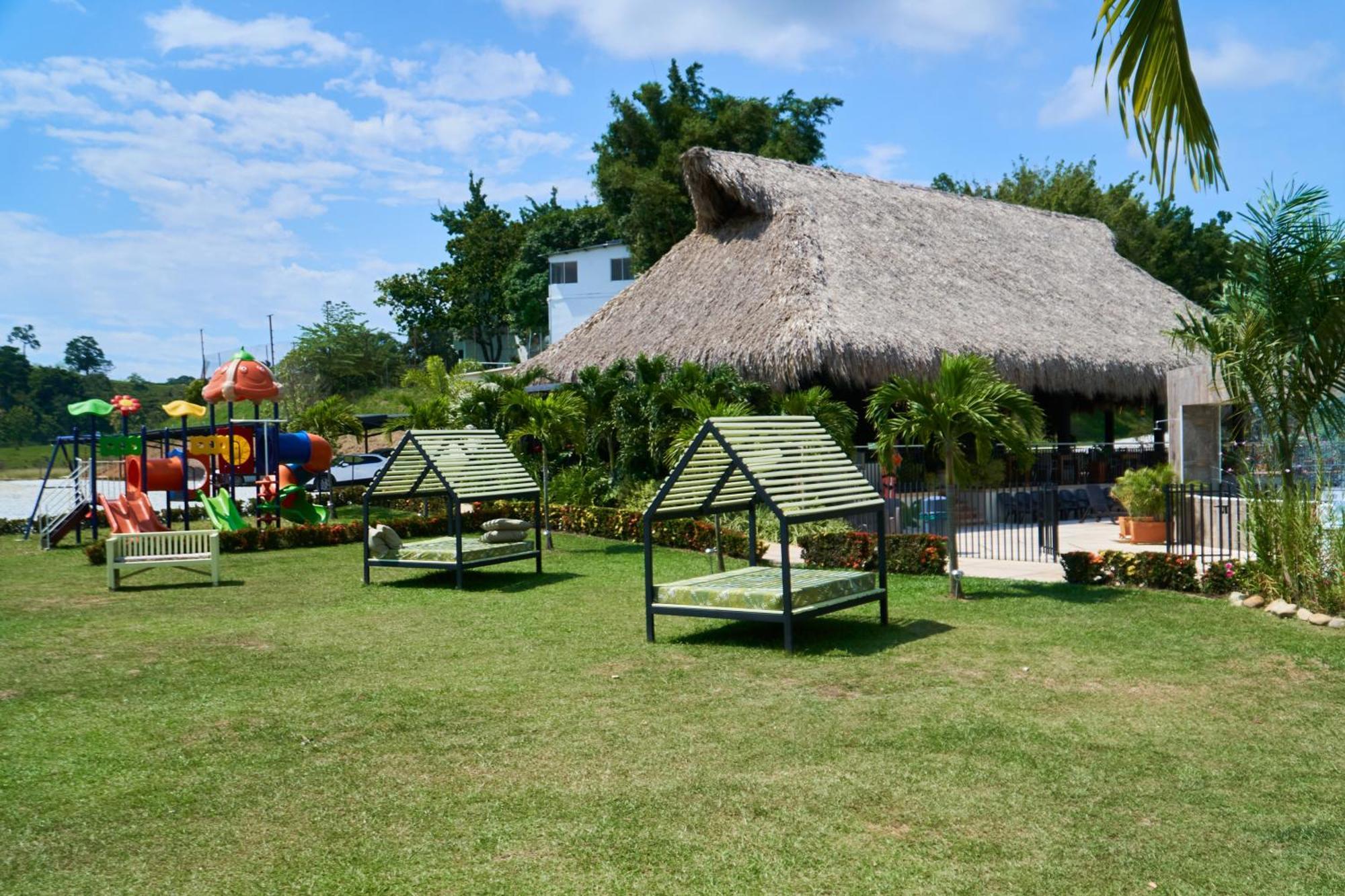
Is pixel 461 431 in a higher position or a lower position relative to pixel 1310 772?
higher

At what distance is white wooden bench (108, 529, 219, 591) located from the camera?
Result: 13.2 meters

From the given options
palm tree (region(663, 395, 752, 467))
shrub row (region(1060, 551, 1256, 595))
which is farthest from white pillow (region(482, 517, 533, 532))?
shrub row (region(1060, 551, 1256, 595))

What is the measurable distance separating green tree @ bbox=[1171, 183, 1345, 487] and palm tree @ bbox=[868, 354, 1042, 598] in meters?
1.97

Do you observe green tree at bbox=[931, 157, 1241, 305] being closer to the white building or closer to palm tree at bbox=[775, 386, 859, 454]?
the white building

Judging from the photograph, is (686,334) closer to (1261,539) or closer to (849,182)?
(849,182)

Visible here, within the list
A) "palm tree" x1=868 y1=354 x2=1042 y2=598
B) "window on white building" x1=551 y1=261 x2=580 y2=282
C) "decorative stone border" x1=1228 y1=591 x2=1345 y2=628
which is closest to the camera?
"decorative stone border" x1=1228 y1=591 x2=1345 y2=628

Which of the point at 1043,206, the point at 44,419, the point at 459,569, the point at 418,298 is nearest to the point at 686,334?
the point at 459,569

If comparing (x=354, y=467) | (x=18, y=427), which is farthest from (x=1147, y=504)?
(x=18, y=427)

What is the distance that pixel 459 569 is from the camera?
12594mm

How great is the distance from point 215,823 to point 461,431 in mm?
9135

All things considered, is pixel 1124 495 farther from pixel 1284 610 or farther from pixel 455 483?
pixel 455 483

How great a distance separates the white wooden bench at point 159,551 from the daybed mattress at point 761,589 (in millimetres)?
6839

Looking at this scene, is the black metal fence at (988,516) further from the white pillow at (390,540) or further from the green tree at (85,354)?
the green tree at (85,354)

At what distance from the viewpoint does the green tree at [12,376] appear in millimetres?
66750
